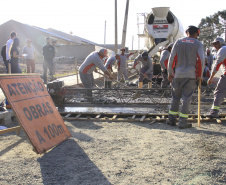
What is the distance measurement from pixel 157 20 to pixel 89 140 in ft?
34.8

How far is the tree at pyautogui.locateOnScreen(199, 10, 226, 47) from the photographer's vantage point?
50.0 meters

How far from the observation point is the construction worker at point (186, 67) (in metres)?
4.98

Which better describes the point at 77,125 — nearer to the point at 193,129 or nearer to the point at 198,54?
the point at 193,129

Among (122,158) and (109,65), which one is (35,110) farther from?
(109,65)

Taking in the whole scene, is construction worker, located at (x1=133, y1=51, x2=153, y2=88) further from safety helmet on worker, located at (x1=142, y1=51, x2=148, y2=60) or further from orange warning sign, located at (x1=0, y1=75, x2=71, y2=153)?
orange warning sign, located at (x1=0, y1=75, x2=71, y2=153)

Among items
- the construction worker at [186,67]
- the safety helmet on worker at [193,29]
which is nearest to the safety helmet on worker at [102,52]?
the construction worker at [186,67]

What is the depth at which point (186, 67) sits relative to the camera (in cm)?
509

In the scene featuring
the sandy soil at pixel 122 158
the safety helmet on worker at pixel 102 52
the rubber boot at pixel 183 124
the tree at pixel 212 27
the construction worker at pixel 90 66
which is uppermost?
the tree at pixel 212 27

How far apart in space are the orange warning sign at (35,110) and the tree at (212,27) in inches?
Result: 1965

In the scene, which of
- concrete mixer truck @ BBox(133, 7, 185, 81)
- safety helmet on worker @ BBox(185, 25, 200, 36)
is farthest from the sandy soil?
concrete mixer truck @ BBox(133, 7, 185, 81)

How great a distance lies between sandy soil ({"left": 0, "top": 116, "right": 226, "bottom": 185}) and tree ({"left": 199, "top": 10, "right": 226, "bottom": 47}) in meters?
49.3

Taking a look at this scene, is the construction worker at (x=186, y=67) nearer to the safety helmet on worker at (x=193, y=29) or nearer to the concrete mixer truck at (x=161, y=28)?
the safety helmet on worker at (x=193, y=29)

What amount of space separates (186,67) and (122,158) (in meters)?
2.53

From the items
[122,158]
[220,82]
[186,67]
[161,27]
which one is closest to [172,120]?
[186,67]
